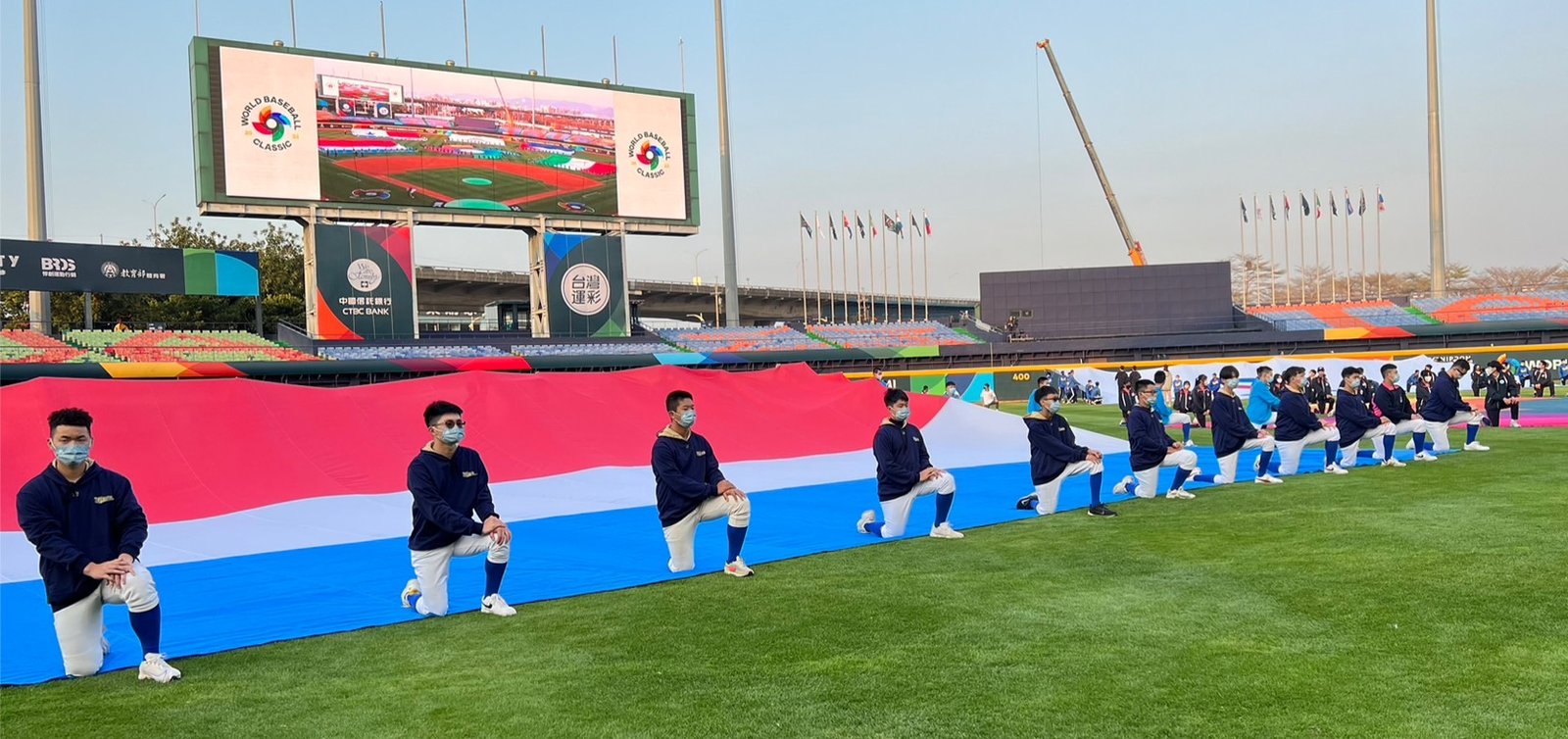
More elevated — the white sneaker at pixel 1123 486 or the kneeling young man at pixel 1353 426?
the kneeling young man at pixel 1353 426

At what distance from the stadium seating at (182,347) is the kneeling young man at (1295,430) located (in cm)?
2826

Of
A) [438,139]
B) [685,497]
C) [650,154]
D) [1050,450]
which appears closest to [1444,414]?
[1050,450]

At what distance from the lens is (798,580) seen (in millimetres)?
8977

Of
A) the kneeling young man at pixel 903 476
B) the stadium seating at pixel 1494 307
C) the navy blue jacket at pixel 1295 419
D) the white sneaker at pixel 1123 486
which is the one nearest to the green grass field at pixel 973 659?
the kneeling young man at pixel 903 476

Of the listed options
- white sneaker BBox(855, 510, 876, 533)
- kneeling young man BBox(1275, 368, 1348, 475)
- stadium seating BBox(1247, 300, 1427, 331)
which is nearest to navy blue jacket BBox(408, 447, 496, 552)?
white sneaker BBox(855, 510, 876, 533)

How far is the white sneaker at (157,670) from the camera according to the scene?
626 centimetres

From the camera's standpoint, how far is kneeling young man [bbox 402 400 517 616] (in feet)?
26.3

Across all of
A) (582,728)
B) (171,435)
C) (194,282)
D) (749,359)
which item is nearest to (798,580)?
(582,728)

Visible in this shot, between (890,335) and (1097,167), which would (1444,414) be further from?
(1097,167)

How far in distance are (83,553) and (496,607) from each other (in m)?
2.54

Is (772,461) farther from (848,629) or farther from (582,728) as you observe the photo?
(582,728)

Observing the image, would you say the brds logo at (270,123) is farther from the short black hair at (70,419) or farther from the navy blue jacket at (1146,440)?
the short black hair at (70,419)

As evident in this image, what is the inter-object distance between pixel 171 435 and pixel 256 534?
291 cm

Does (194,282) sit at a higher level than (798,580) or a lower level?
higher
